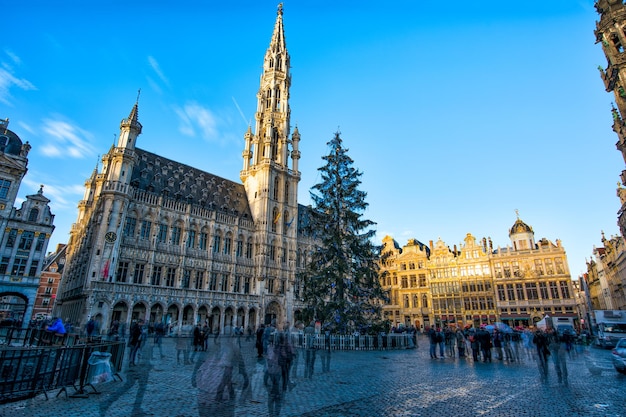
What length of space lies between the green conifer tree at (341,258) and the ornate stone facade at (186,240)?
970 centimetres

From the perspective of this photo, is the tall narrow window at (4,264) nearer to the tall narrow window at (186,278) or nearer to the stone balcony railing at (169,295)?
the stone balcony railing at (169,295)

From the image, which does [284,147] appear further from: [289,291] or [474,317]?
[474,317]

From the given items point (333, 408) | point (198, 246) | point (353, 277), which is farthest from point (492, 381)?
point (198, 246)

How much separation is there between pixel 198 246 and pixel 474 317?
4056cm

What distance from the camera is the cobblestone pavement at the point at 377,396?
261 inches

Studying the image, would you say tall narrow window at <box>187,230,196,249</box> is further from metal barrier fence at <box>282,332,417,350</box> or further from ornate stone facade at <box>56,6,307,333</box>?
metal barrier fence at <box>282,332,417,350</box>

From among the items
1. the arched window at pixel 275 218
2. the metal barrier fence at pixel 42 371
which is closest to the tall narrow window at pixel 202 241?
the arched window at pixel 275 218

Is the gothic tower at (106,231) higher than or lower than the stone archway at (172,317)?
higher

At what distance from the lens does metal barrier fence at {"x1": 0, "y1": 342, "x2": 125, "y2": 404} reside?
6918 mm

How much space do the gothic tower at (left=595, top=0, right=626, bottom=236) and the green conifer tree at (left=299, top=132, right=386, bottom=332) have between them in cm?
2734

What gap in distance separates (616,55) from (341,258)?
36082 mm

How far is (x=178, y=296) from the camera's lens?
3475cm

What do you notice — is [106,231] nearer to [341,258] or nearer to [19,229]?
[19,229]

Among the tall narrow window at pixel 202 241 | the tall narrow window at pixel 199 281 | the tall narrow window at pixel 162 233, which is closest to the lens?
the tall narrow window at pixel 162 233
